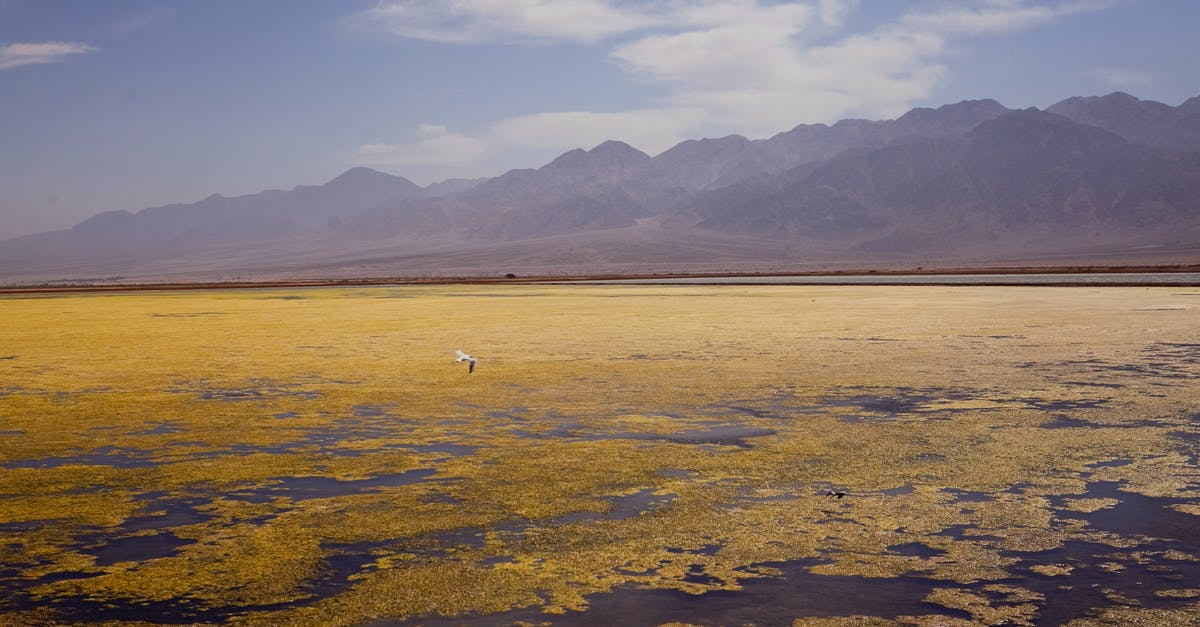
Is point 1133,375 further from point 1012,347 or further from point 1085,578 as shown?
point 1085,578

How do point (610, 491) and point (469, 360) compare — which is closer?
point (610, 491)

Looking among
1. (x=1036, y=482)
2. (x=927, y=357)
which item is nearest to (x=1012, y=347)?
(x=927, y=357)

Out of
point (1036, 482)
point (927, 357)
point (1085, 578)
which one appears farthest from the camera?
point (927, 357)

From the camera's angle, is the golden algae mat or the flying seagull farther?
the flying seagull

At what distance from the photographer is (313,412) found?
40.1ft

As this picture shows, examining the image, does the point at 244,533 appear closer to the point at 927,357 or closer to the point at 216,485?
the point at 216,485

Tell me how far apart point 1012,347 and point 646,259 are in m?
151

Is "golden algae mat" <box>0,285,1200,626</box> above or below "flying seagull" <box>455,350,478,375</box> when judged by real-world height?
below

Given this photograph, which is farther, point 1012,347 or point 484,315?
point 484,315

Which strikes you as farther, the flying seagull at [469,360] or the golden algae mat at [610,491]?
the flying seagull at [469,360]

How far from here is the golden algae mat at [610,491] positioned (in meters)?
5.56

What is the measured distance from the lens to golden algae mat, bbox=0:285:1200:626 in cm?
556

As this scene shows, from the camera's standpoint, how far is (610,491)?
316 inches

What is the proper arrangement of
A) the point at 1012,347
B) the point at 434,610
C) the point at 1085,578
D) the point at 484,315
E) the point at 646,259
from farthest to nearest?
the point at 646,259, the point at 484,315, the point at 1012,347, the point at 1085,578, the point at 434,610
